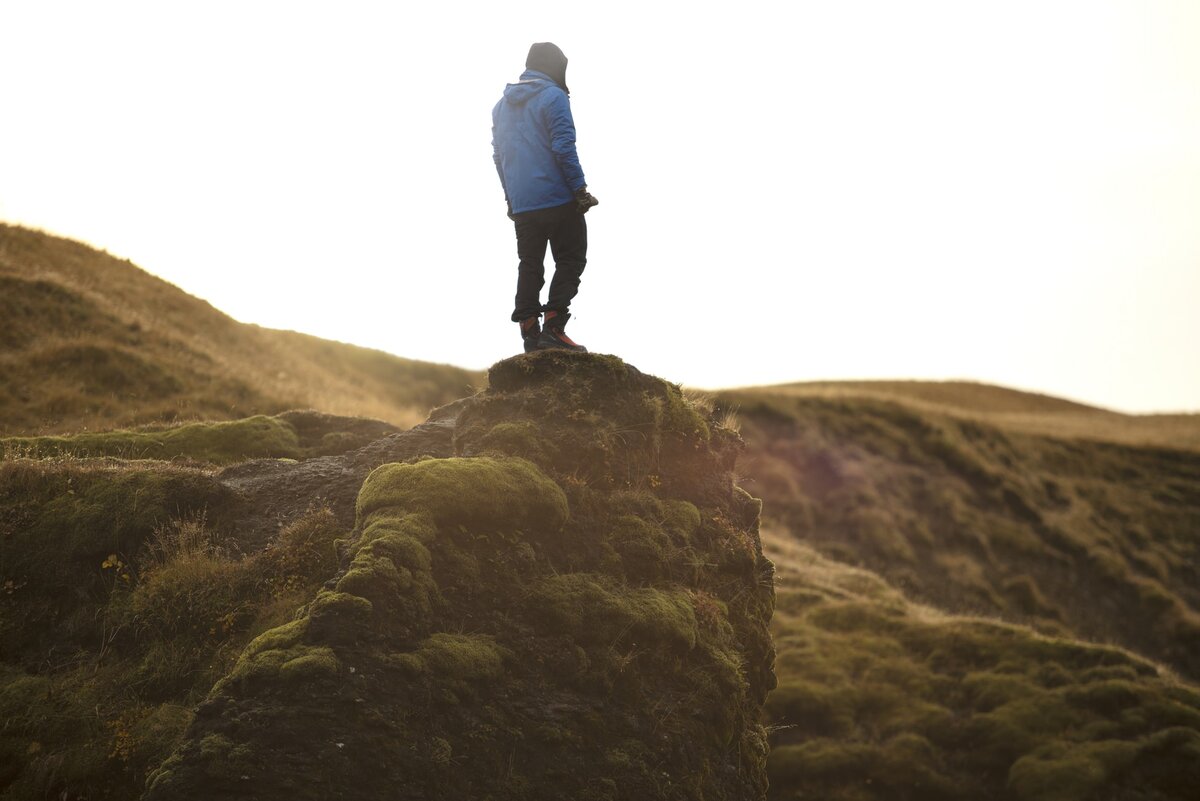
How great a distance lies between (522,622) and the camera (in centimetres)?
1004

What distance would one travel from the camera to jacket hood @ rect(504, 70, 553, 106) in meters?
12.6

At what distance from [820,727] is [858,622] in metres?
5.51

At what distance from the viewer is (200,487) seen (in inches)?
461

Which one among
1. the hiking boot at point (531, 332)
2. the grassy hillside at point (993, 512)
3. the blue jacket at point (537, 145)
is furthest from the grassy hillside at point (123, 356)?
the grassy hillside at point (993, 512)

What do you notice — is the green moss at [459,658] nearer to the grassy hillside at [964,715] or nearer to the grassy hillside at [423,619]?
the grassy hillside at [423,619]

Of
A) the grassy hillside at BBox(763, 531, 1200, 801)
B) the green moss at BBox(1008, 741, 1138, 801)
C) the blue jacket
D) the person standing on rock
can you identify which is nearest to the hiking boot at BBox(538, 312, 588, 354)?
the person standing on rock

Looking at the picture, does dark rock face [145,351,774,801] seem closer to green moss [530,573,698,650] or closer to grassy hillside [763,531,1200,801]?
green moss [530,573,698,650]

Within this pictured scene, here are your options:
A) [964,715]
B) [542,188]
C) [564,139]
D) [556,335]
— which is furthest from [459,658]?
[964,715]

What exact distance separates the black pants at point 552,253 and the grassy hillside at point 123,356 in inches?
172

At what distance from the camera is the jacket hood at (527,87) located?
12570mm

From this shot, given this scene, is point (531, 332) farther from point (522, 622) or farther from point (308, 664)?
point (308, 664)

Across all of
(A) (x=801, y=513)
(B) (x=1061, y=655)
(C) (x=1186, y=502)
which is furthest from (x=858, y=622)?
(C) (x=1186, y=502)

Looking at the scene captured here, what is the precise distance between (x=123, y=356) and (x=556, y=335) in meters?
16.1

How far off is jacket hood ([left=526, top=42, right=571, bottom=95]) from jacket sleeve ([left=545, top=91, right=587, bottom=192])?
59 cm
